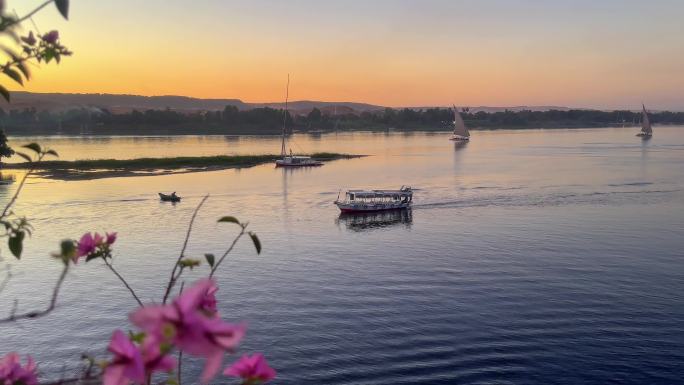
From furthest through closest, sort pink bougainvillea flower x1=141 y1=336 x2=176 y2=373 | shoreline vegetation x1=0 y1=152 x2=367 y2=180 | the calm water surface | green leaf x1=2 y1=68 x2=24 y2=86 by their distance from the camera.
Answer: shoreline vegetation x1=0 y1=152 x2=367 y2=180, the calm water surface, green leaf x1=2 y1=68 x2=24 y2=86, pink bougainvillea flower x1=141 y1=336 x2=176 y2=373

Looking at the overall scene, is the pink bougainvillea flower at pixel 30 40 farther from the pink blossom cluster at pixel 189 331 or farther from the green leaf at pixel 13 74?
the pink blossom cluster at pixel 189 331

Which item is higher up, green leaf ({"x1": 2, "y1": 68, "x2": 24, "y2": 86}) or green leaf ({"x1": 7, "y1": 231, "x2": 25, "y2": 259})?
green leaf ({"x1": 2, "y1": 68, "x2": 24, "y2": 86})

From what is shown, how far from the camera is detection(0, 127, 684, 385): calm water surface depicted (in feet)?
52.9

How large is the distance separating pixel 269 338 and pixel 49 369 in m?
5.79

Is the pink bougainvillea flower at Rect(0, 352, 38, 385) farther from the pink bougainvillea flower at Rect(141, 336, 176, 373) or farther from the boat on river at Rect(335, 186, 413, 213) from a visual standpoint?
the boat on river at Rect(335, 186, 413, 213)

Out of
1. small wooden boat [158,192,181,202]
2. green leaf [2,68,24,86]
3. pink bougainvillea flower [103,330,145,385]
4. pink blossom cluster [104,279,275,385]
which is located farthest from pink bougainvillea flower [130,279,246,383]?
small wooden boat [158,192,181,202]

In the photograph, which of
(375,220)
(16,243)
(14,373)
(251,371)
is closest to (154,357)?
(251,371)

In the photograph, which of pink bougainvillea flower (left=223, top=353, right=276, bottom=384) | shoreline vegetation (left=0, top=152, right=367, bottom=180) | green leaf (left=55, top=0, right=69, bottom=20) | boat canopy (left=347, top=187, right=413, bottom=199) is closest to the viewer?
pink bougainvillea flower (left=223, top=353, right=276, bottom=384)

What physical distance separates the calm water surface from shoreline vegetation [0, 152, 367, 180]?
42.4 feet

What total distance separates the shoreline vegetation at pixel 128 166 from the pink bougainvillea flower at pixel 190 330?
61.5m

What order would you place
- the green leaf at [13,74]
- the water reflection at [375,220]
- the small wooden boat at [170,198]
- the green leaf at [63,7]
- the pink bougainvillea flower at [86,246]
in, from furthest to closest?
the small wooden boat at [170,198] < the water reflection at [375,220] < the pink bougainvillea flower at [86,246] < the green leaf at [13,74] < the green leaf at [63,7]

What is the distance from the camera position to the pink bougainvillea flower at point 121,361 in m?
1.40

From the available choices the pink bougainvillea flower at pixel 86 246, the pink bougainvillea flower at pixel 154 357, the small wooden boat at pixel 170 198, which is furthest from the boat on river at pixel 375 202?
the pink bougainvillea flower at pixel 154 357

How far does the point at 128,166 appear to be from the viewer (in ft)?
222
